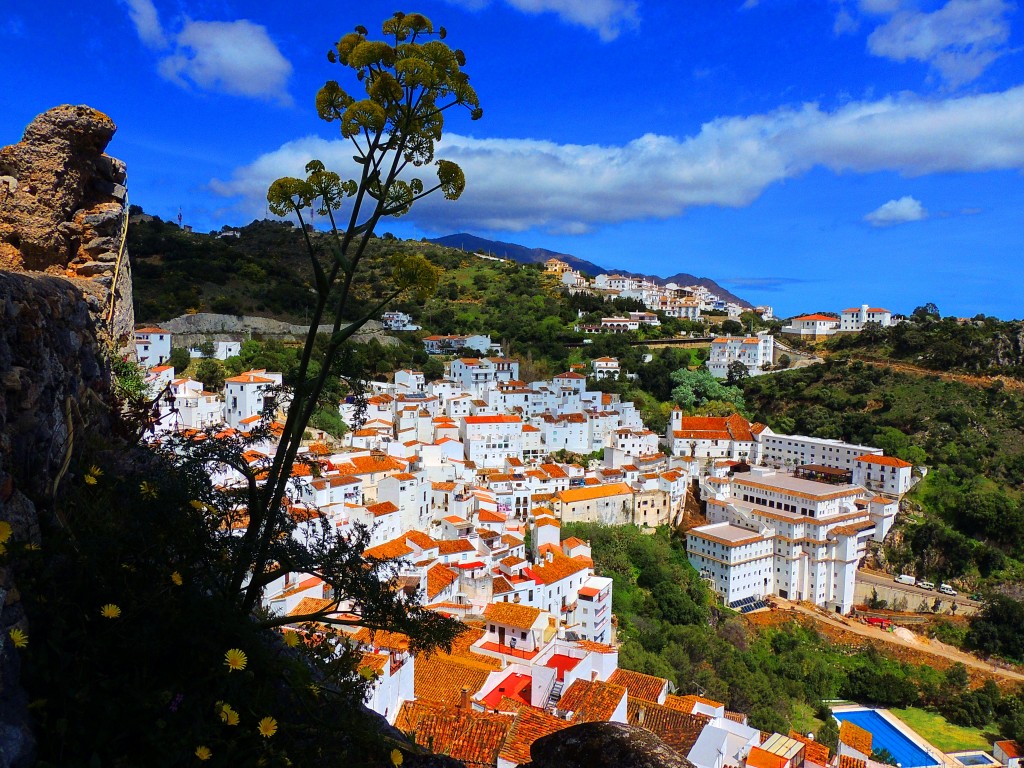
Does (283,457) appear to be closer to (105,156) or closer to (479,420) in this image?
(105,156)

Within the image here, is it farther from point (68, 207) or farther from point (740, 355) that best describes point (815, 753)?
point (740, 355)

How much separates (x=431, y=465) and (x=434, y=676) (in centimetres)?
1573

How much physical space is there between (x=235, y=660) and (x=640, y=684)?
12.8 m

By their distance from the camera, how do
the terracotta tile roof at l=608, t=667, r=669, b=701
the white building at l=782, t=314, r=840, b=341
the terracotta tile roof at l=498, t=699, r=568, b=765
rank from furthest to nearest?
the white building at l=782, t=314, r=840, b=341, the terracotta tile roof at l=608, t=667, r=669, b=701, the terracotta tile roof at l=498, t=699, r=568, b=765

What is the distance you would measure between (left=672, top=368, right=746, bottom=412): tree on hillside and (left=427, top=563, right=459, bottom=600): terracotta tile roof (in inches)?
1213

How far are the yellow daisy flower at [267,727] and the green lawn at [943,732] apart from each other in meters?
25.4

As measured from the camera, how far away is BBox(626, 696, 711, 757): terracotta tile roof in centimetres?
1148

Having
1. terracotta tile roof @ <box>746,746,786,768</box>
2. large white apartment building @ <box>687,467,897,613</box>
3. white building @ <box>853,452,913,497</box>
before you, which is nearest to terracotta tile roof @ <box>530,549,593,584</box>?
terracotta tile roof @ <box>746,746,786,768</box>

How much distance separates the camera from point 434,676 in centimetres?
1176

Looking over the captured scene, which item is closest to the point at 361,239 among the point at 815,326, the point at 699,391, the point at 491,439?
the point at 491,439

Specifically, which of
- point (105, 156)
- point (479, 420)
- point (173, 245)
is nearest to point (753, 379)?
point (479, 420)

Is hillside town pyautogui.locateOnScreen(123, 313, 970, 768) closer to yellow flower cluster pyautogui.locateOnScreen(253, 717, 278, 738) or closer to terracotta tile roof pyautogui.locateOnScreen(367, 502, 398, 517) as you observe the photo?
terracotta tile roof pyautogui.locateOnScreen(367, 502, 398, 517)

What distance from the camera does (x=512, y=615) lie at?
16.0 metres

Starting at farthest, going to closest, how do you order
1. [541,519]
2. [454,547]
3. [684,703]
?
[541,519] < [454,547] < [684,703]
